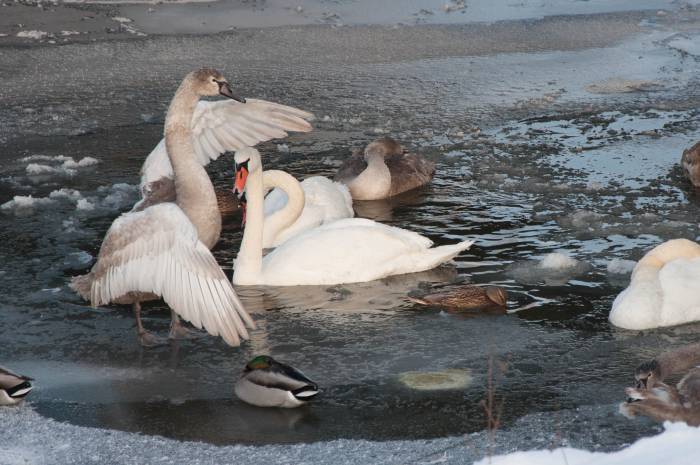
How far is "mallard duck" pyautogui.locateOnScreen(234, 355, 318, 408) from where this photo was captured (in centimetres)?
495

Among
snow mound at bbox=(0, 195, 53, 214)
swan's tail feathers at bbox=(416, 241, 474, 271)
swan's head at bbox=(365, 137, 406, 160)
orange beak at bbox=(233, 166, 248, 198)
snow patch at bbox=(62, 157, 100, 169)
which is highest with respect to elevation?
orange beak at bbox=(233, 166, 248, 198)

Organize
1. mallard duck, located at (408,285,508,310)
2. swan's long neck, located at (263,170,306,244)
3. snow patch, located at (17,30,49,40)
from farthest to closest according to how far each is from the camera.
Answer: snow patch, located at (17,30,49,40), swan's long neck, located at (263,170,306,244), mallard duck, located at (408,285,508,310)

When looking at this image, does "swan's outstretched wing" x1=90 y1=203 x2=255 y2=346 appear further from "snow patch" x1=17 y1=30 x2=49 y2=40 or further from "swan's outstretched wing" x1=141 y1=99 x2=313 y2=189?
"snow patch" x1=17 y1=30 x2=49 y2=40

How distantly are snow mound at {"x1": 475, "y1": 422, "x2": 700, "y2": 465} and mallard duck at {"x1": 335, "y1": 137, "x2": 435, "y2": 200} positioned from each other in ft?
15.9

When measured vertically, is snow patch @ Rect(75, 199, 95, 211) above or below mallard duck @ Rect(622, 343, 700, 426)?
below

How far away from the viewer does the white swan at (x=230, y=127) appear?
8.56 meters

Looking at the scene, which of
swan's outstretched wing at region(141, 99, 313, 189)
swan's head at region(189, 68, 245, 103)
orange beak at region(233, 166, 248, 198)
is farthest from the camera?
swan's outstretched wing at region(141, 99, 313, 189)

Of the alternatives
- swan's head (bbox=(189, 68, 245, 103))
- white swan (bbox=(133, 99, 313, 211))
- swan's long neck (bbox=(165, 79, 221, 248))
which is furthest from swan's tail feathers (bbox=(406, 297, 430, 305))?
white swan (bbox=(133, 99, 313, 211))

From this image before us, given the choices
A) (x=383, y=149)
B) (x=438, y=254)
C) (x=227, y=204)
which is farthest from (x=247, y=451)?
(x=383, y=149)

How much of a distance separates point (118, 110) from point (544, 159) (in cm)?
462

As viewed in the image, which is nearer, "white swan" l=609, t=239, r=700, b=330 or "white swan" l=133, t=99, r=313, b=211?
"white swan" l=609, t=239, r=700, b=330

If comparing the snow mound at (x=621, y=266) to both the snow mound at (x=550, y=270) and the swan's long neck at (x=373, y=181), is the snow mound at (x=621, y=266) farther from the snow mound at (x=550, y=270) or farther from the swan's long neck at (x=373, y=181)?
the swan's long neck at (x=373, y=181)

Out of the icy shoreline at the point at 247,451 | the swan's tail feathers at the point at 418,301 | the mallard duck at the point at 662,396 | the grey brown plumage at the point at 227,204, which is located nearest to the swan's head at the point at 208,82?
the grey brown plumage at the point at 227,204

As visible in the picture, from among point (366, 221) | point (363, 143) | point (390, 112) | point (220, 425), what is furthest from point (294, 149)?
point (220, 425)
